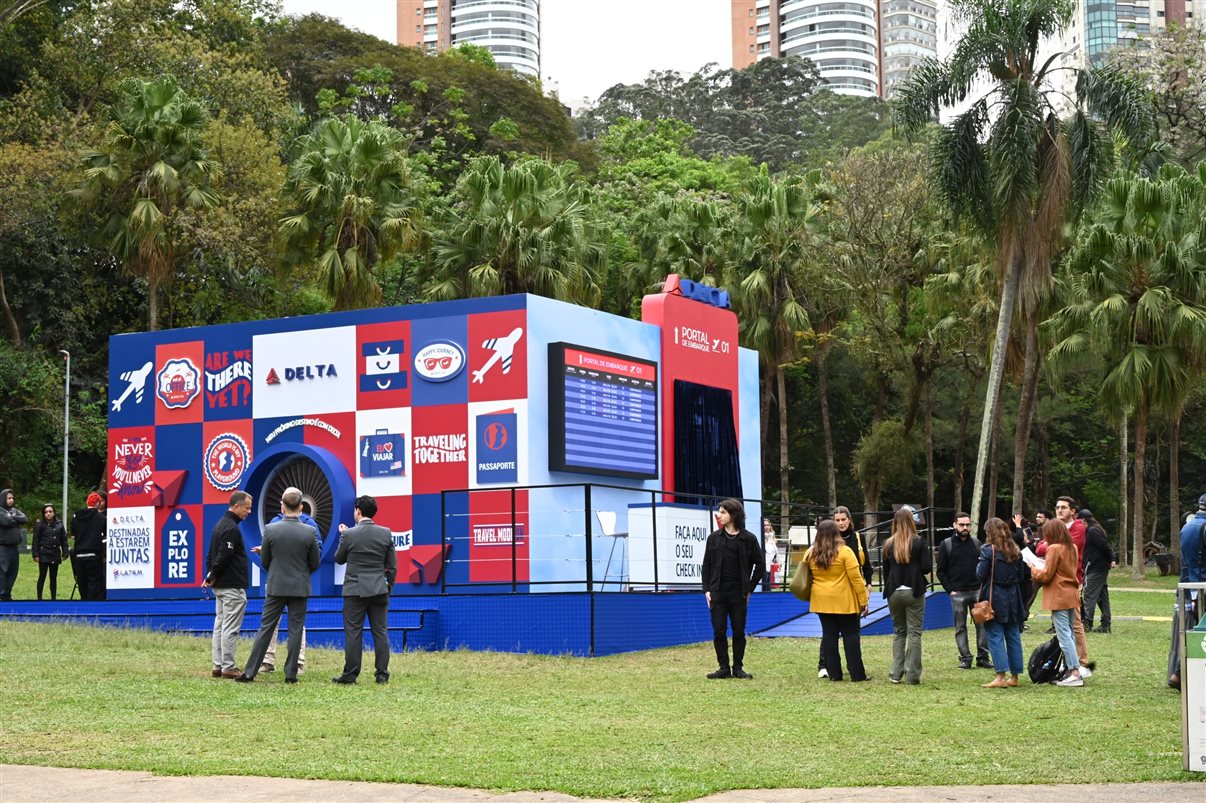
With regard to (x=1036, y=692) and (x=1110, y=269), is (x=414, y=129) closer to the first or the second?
(x=1110, y=269)

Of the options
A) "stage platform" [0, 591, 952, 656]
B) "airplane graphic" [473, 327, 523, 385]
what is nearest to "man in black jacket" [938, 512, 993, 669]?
"stage platform" [0, 591, 952, 656]

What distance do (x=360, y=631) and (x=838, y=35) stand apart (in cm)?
16151

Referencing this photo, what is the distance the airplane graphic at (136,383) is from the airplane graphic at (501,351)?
593 centimetres

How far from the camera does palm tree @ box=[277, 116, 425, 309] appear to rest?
105 ft

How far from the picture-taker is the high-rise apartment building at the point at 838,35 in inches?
6550

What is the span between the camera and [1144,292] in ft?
115

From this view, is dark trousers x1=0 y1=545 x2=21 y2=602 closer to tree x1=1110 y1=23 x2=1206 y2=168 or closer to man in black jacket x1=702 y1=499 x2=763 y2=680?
man in black jacket x1=702 y1=499 x2=763 y2=680

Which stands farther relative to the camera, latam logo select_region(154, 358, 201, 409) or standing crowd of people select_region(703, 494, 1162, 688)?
latam logo select_region(154, 358, 201, 409)

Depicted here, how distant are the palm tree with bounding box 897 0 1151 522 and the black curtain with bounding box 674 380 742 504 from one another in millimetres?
7645

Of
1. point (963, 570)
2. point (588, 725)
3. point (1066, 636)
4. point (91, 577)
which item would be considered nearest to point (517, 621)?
point (963, 570)

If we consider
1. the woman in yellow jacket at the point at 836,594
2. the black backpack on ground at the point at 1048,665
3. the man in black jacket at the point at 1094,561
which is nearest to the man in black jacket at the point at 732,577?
the woman in yellow jacket at the point at 836,594


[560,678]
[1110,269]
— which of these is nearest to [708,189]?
[1110,269]

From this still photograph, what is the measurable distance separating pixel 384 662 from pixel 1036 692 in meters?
5.86

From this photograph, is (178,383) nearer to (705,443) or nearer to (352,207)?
(705,443)
